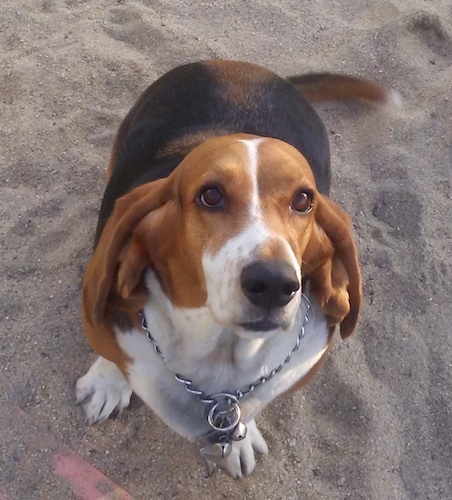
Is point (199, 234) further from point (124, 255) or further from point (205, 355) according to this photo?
point (205, 355)

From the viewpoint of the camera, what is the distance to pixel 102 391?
120 inches

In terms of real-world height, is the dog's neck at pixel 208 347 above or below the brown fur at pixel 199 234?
below

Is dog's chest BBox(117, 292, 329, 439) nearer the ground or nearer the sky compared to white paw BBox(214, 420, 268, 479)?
nearer the sky

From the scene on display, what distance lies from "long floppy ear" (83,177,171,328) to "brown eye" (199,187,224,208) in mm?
199

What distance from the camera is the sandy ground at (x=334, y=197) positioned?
299cm

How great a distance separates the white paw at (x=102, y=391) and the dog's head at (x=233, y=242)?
2.31 feet

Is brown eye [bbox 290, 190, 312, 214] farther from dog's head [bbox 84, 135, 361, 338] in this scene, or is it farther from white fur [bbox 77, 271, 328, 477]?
white fur [bbox 77, 271, 328, 477]

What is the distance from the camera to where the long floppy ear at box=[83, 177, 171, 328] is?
2.18 metres

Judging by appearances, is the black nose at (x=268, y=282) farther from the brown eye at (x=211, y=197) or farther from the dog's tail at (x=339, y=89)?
the dog's tail at (x=339, y=89)

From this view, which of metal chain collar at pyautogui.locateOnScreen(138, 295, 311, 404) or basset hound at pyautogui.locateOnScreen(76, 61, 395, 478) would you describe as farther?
metal chain collar at pyautogui.locateOnScreen(138, 295, 311, 404)

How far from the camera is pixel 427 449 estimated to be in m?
3.15

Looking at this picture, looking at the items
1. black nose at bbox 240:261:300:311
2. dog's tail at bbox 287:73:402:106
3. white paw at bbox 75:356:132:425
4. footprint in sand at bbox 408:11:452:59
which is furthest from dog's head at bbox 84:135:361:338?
footprint in sand at bbox 408:11:452:59

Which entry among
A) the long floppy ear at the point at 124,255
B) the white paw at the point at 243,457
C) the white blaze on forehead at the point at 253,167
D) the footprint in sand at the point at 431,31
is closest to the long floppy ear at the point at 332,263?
the white blaze on forehead at the point at 253,167

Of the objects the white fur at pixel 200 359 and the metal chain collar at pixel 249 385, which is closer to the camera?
the white fur at pixel 200 359
